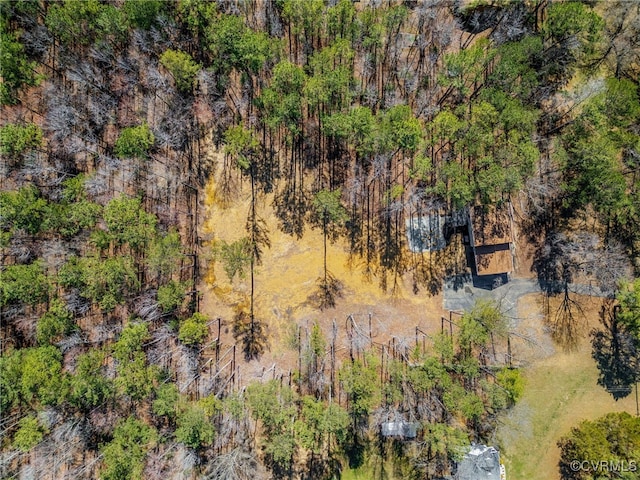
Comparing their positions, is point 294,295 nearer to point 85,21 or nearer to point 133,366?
point 133,366

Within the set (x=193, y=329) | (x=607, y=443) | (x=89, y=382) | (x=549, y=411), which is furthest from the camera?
(x=549, y=411)

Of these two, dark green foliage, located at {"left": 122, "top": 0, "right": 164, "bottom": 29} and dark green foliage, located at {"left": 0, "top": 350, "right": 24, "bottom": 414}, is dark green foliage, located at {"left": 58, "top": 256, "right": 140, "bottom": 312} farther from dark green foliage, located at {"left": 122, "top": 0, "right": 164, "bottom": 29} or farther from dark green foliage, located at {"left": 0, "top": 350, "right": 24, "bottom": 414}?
dark green foliage, located at {"left": 122, "top": 0, "right": 164, "bottom": 29}

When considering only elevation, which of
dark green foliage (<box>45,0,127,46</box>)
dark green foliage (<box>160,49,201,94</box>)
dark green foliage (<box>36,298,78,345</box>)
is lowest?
dark green foliage (<box>36,298,78,345</box>)

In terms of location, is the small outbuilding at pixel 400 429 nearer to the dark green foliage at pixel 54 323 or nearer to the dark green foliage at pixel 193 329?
the dark green foliage at pixel 193 329

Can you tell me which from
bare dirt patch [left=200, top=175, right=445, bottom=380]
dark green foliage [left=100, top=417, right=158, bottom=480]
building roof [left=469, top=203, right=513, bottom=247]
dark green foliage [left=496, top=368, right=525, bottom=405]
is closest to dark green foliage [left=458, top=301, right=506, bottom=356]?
bare dirt patch [left=200, top=175, right=445, bottom=380]

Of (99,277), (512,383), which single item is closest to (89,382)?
(99,277)

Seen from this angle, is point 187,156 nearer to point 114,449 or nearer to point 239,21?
point 239,21
